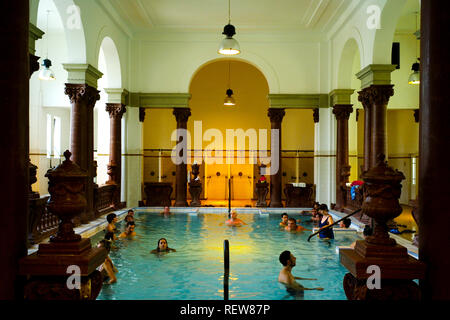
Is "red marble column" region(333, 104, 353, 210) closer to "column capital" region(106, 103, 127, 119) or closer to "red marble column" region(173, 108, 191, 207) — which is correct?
"red marble column" region(173, 108, 191, 207)

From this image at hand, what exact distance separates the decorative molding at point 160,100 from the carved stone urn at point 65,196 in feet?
42.0

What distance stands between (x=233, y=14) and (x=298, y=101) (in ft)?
13.9

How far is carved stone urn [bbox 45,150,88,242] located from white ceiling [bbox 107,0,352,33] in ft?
35.2

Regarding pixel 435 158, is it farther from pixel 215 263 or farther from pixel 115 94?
pixel 115 94

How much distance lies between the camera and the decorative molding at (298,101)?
52.3ft

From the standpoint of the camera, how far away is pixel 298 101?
16.0 meters

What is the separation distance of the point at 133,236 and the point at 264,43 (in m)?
9.50

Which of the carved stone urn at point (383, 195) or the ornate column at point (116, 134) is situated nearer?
the carved stone urn at point (383, 195)

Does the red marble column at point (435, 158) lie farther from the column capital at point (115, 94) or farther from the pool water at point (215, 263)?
the column capital at point (115, 94)

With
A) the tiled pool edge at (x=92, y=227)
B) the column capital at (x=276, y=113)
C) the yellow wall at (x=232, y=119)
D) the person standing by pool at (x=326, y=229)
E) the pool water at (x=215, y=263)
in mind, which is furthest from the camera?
the yellow wall at (x=232, y=119)
